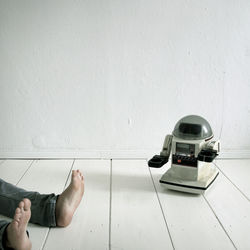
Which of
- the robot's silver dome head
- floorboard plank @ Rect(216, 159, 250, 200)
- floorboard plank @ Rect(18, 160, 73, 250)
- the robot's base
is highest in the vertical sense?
the robot's silver dome head

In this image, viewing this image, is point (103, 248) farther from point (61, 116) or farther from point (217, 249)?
point (61, 116)

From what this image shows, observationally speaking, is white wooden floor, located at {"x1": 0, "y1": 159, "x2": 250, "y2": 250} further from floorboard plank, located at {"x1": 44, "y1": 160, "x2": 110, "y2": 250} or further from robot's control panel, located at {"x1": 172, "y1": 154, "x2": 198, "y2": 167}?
robot's control panel, located at {"x1": 172, "y1": 154, "x2": 198, "y2": 167}

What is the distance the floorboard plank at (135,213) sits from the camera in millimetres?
1194

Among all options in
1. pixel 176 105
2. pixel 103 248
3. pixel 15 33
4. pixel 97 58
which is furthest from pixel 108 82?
pixel 103 248

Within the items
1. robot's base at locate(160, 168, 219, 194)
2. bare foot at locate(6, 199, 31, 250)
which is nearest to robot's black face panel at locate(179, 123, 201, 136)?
robot's base at locate(160, 168, 219, 194)

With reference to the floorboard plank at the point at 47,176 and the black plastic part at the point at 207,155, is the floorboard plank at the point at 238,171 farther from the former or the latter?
the floorboard plank at the point at 47,176

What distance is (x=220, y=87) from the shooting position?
2053 mm

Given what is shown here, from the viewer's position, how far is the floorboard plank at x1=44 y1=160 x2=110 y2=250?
3.86ft

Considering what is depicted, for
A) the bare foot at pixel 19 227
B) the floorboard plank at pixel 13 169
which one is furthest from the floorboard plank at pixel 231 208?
the floorboard plank at pixel 13 169

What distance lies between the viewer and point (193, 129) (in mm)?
1575

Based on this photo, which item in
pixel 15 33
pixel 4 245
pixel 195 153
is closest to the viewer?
pixel 4 245

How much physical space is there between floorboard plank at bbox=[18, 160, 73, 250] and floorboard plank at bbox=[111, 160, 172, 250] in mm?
286

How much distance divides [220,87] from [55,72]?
3.39ft

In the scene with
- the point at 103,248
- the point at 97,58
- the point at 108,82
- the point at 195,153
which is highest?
the point at 97,58
